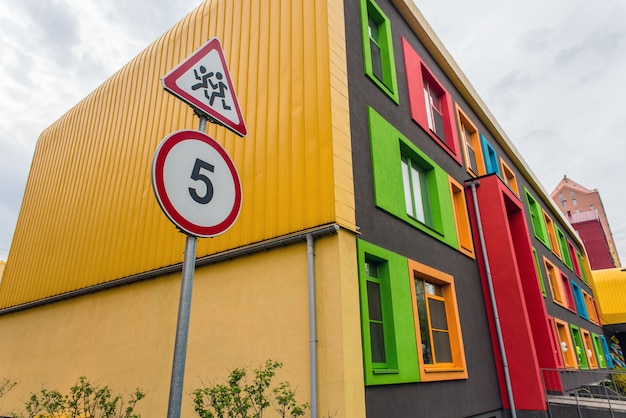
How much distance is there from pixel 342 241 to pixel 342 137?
194 centimetres

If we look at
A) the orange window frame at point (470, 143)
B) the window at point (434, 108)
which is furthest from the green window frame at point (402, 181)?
the orange window frame at point (470, 143)

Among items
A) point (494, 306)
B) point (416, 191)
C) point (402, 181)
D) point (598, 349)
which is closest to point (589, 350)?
point (598, 349)

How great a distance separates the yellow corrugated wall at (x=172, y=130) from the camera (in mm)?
6852

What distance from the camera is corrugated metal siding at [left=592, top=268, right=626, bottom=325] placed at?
3031 cm

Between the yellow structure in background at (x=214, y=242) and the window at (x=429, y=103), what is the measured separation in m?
3.22

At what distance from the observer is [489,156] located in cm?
1509

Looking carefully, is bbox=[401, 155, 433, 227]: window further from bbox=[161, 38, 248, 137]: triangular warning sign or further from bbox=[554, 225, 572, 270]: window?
bbox=[554, 225, 572, 270]: window

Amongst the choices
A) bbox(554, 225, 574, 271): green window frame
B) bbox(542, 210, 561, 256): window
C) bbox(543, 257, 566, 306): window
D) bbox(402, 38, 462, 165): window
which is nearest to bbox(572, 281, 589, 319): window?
bbox(554, 225, 574, 271): green window frame

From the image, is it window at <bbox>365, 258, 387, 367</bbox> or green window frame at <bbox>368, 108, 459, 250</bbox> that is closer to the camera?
window at <bbox>365, 258, 387, 367</bbox>

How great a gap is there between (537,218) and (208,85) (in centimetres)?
1993

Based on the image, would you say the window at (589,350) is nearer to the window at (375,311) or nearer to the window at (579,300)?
the window at (579,300)

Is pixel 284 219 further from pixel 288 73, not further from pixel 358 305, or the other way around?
pixel 288 73

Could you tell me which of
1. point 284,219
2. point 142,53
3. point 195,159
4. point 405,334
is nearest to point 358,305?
point 405,334

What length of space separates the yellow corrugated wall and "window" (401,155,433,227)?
2.72m
